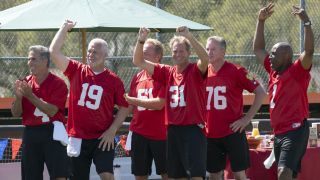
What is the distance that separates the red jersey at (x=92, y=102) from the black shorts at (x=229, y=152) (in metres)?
1.25

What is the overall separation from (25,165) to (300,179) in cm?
400

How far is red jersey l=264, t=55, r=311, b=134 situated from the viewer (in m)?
9.51

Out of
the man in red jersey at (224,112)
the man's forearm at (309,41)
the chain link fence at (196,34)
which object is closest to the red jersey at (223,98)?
the man in red jersey at (224,112)

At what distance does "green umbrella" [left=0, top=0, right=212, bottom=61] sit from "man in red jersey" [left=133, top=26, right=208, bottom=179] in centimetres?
95

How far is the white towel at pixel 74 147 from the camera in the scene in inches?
366

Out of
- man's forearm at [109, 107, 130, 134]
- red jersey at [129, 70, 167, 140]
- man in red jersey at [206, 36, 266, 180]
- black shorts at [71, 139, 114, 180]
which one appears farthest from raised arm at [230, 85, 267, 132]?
black shorts at [71, 139, 114, 180]

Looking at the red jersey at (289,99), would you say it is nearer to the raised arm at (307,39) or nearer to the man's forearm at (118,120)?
the raised arm at (307,39)

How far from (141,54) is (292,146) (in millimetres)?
1893

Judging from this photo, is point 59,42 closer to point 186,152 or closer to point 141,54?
point 141,54

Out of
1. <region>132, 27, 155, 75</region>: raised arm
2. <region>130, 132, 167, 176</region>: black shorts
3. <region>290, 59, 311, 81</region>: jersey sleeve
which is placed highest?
<region>132, 27, 155, 75</region>: raised arm

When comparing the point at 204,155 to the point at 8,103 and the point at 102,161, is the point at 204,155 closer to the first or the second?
the point at 102,161

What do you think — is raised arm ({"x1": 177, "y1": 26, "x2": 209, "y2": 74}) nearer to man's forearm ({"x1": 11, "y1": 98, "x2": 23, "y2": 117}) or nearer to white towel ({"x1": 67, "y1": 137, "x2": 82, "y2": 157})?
white towel ({"x1": 67, "y1": 137, "x2": 82, "y2": 157})

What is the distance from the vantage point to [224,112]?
998cm

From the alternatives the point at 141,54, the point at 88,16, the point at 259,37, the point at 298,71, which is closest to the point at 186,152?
the point at 141,54
